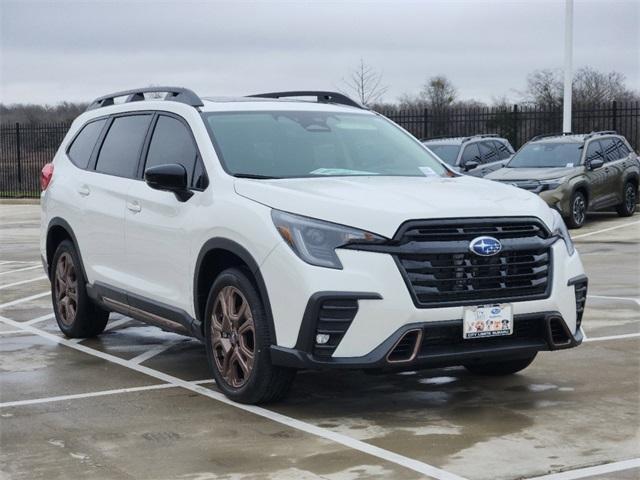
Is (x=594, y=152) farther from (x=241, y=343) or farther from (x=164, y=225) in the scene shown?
(x=241, y=343)

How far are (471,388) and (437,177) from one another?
56.9 inches

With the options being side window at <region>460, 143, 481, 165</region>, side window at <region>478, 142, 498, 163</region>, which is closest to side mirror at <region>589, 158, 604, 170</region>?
side window at <region>460, 143, 481, 165</region>

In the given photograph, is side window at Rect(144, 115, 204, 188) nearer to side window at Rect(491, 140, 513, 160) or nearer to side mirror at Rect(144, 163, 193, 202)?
side mirror at Rect(144, 163, 193, 202)

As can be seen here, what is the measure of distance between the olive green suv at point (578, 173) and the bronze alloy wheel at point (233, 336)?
Result: 13318 millimetres

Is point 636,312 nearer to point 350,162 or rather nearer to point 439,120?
point 350,162

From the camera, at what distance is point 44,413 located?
6496mm

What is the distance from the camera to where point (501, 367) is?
24.2 ft

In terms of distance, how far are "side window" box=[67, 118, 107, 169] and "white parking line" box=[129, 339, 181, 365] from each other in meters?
1.62

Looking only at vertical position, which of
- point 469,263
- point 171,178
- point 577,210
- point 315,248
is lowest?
point 577,210

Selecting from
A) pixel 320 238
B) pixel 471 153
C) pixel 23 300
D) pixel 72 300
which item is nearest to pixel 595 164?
pixel 471 153

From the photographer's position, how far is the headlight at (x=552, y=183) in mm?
19516

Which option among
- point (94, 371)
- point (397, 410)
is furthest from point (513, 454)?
point (94, 371)

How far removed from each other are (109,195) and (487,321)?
342 centimetres

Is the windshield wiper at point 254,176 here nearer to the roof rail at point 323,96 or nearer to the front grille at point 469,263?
the front grille at point 469,263
